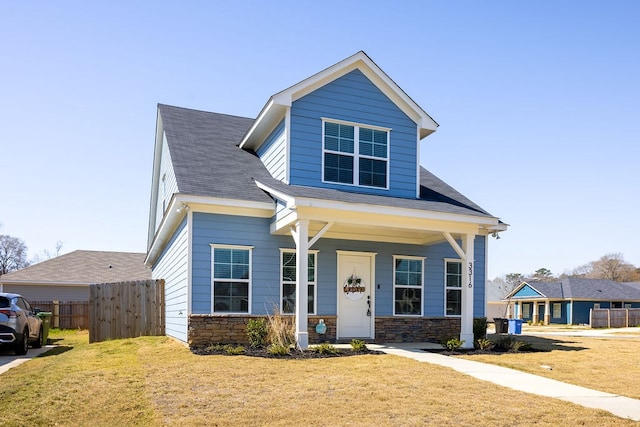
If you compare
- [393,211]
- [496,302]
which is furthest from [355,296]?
[496,302]

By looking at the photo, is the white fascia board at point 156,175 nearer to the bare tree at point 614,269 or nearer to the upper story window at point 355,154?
the upper story window at point 355,154

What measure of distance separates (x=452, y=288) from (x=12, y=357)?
1171 centimetres

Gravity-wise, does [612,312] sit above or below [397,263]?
below

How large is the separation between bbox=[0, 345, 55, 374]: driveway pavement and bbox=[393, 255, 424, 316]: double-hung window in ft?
30.4

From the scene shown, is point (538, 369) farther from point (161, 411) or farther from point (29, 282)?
point (29, 282)

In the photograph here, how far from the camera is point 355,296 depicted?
1477 centimetres

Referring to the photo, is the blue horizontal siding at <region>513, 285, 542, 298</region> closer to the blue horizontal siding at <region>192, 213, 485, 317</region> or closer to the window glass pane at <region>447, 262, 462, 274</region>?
the window glass pane at <region>447, 262, 462, 274</region>

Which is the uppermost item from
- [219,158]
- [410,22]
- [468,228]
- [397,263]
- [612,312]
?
[410,22]

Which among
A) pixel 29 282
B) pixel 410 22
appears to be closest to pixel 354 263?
pixel 410 22

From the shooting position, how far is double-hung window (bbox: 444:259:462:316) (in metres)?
16.1

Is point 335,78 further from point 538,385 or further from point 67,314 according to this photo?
point 67,314

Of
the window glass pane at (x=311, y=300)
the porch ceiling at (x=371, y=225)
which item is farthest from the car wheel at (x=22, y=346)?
the window glass pane at (x=311, y=300)

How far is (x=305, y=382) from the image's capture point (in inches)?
321

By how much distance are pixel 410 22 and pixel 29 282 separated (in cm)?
2361
